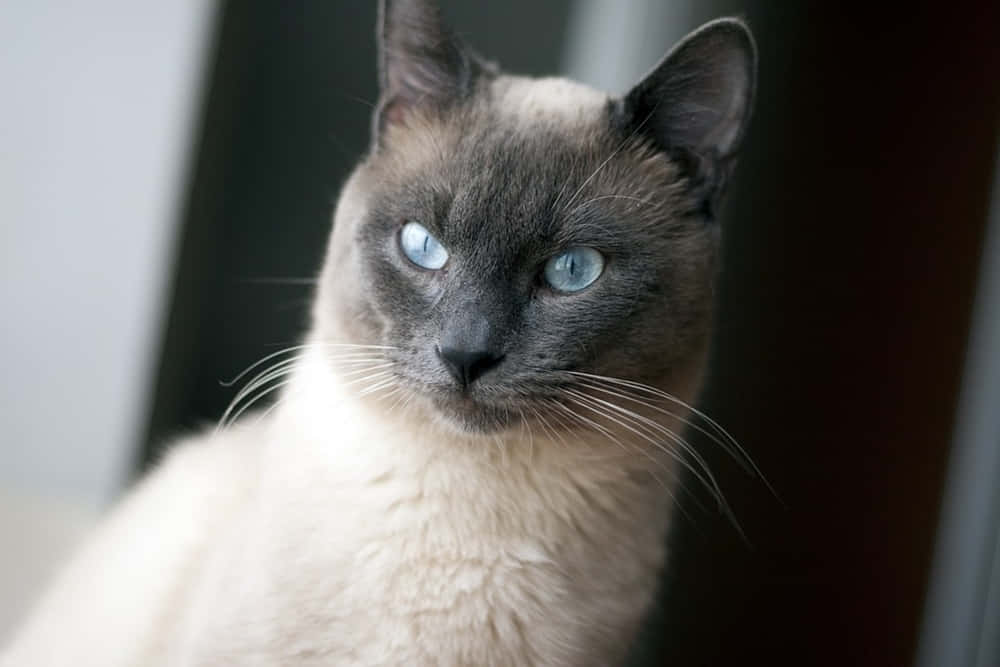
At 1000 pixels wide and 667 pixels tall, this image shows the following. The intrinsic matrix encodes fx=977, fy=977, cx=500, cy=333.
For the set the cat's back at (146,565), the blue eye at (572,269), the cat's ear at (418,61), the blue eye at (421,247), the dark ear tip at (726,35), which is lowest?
the cat's back at (146,565)

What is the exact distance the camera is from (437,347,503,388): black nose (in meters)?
1.21

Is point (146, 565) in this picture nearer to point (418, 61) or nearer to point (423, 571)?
point (423, 571)

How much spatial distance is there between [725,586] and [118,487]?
52.8 inches

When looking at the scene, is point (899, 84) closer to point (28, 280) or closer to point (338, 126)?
point (338, 126)

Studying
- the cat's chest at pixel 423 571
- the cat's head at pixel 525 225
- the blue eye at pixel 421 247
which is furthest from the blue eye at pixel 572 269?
the cat's chest at pixel 423 571

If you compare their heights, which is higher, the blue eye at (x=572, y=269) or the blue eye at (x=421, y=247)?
the blue eye at (x=572, y=269)

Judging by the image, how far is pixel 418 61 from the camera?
1450mm

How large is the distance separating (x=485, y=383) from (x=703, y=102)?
509 millimetres

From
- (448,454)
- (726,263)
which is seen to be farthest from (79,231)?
(726,263)

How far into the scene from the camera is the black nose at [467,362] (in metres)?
1.21

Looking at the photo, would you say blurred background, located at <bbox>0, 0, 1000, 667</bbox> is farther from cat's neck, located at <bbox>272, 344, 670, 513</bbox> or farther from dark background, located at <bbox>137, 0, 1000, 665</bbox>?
cat's neck, located at <bbox>272, 344, 670, 513</bbox>

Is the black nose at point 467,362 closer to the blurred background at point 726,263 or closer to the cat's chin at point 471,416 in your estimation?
the cat's chin at point 471,416

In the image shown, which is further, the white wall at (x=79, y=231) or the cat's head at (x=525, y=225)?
the white wall at (x=79, y=231)

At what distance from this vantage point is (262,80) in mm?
2068
